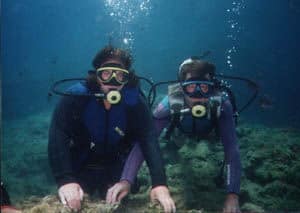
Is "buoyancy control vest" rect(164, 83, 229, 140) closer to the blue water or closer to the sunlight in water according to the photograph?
the blue water

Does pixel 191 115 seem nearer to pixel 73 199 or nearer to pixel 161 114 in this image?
pixel 161 114

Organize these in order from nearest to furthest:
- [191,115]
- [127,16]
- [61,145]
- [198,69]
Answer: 1. [61,145]
2. [198,69]
3. [191,115]
4. [127,16]

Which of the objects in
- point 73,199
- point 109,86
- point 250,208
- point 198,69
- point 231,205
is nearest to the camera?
point 73,199

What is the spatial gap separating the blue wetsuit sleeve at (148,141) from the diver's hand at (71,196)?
936 mm

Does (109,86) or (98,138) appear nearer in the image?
(109,86)

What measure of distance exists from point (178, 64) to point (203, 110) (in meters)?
39.6

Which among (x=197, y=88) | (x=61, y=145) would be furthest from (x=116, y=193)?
(x=197, y=88)

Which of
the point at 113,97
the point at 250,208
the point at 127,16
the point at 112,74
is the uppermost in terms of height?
the point at 127,16

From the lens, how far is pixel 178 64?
43812mm

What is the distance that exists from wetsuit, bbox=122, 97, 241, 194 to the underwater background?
27.5 inches

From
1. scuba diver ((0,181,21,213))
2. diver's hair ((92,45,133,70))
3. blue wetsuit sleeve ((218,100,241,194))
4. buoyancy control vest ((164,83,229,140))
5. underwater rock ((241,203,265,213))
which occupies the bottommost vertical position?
underwater rock ((241,203,265,213))

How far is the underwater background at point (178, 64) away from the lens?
674cm

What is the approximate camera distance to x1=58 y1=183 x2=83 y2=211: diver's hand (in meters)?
3.69

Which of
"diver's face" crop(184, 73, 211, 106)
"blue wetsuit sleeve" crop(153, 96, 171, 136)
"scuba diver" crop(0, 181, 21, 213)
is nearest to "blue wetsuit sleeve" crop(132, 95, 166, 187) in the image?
"blue wetsuit sleeve" crop(153, 96, 171, 136)
